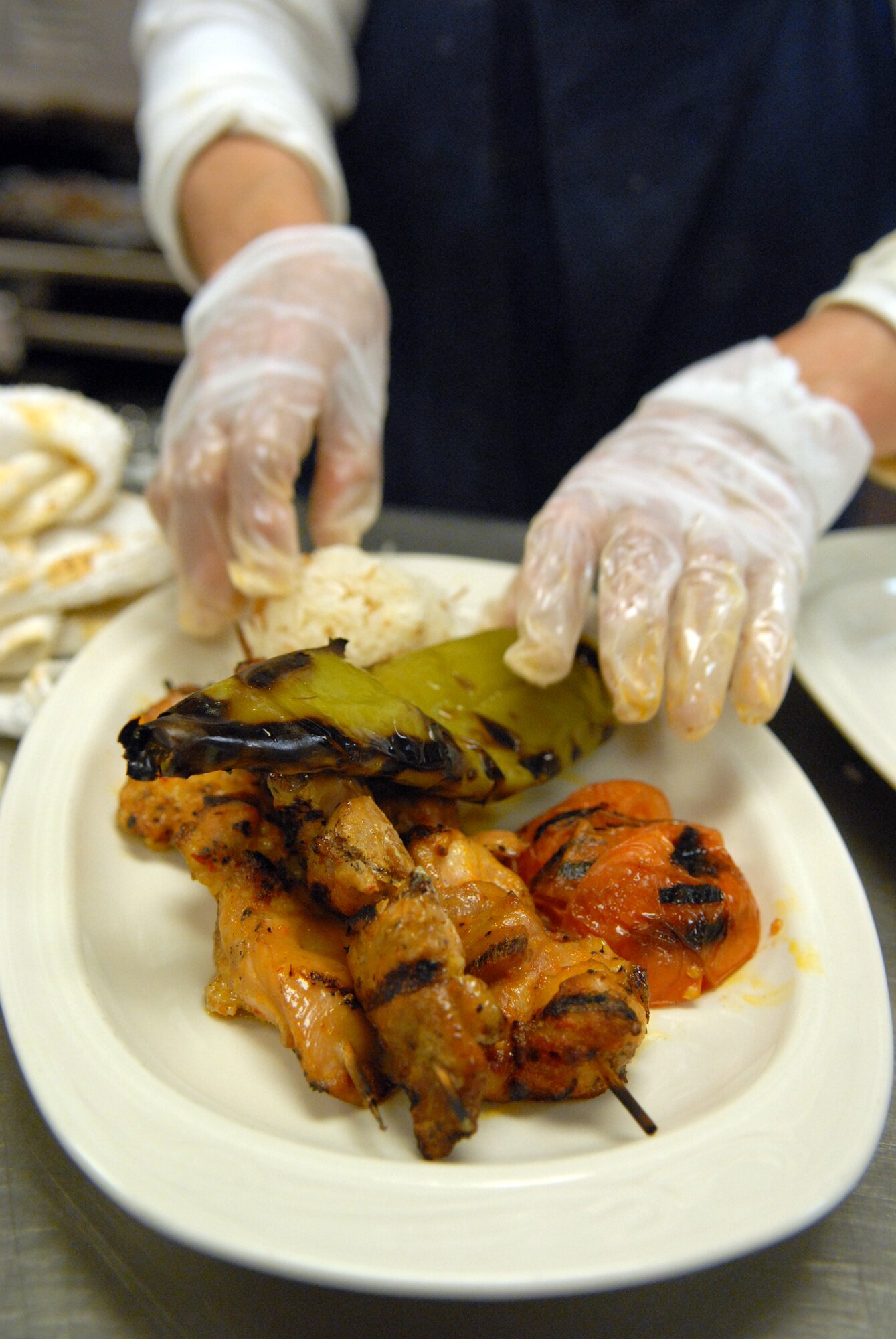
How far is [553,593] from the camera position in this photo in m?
1.52

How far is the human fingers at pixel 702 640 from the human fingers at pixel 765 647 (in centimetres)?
2

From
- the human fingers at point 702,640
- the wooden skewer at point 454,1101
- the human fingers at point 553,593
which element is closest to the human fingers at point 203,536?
the human fingers at point 553,593

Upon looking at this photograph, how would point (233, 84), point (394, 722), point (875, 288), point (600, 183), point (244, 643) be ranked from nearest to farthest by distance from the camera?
1. point (394, 722)
2. point (244, 643)
3. point (875, 288)
4. point (233, 84)
5. point (600, 183)

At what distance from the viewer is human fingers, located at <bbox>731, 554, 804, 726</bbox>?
4.85 ft

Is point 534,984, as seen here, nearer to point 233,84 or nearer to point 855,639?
point 855,639

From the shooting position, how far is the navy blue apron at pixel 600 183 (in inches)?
93.5

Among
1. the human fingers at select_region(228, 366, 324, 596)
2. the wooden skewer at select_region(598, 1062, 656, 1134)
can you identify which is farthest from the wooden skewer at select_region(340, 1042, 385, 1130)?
the human fingers at select_region(228, 366, 324, 596)

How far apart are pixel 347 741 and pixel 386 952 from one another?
252mm

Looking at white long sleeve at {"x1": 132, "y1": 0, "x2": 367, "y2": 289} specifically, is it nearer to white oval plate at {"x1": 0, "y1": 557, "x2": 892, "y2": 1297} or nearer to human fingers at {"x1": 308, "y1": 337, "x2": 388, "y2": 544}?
human fingers at {"x1": 308, "y1": 337, "x2": 388, "y2": 544}

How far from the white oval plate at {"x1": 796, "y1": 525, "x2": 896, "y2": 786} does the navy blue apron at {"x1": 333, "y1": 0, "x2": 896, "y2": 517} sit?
31.6 inches

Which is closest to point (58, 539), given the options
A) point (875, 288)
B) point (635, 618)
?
point (635, 618)

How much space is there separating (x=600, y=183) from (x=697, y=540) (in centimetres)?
132

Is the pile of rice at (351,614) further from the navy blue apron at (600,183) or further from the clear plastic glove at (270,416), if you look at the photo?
the navy blue apron at (600,183)

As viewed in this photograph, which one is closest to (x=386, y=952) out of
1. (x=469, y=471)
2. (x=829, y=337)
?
(x=829, y=337)
